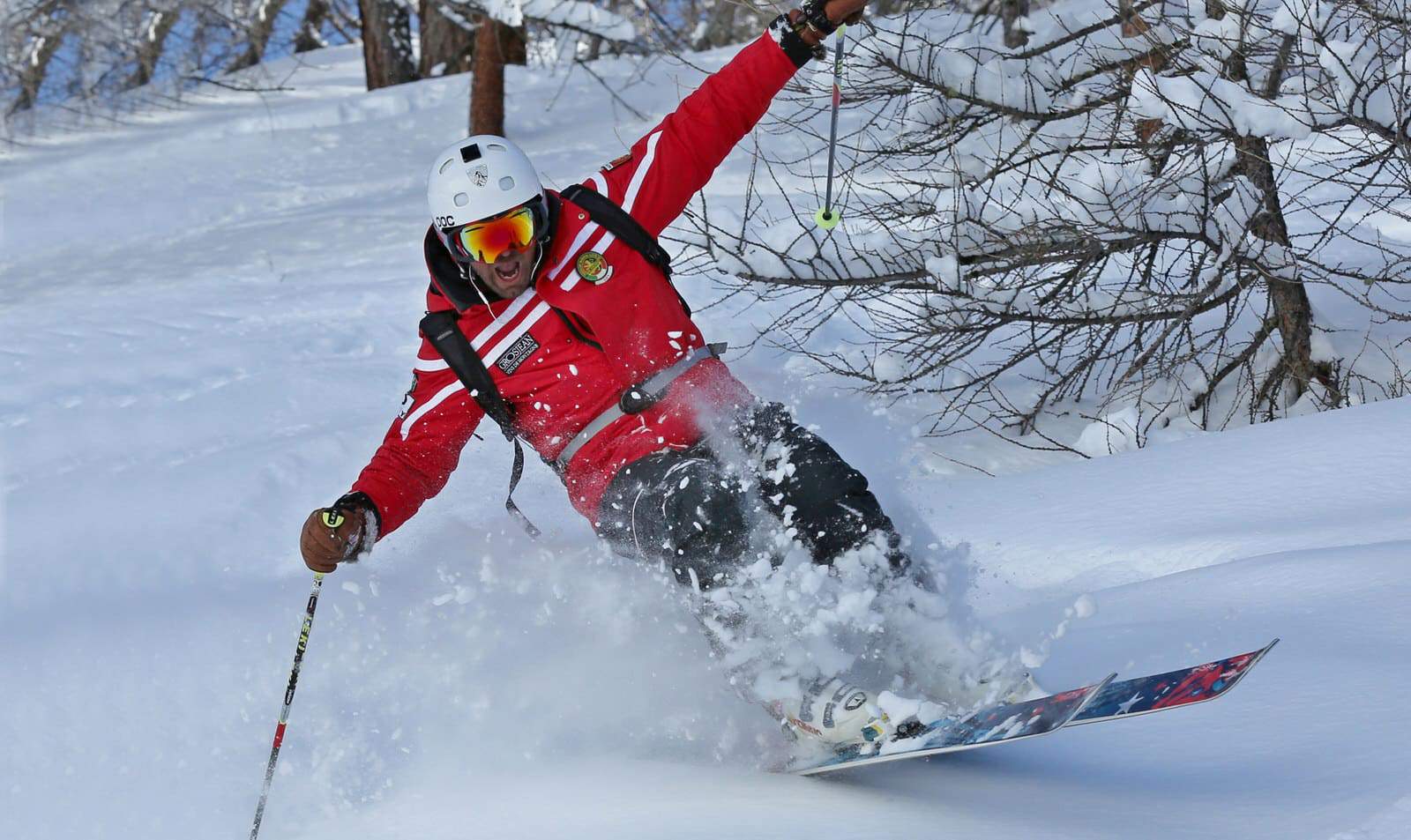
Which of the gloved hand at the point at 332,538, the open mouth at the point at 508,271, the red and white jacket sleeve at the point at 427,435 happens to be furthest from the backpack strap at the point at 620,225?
the gloved hand at the point at 332,538

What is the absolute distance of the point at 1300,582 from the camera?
3.14m

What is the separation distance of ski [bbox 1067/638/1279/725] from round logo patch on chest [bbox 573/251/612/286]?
5.89ft

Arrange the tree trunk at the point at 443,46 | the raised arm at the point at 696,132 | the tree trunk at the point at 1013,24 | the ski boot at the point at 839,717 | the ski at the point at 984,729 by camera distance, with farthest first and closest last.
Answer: the tree trunk at the point at 443,46 → the tree trunk at the point at 1013,24 → the raised arm at the point at 696,132 → the ski boot at the point at 839,717 → the ski at the point at 984,729

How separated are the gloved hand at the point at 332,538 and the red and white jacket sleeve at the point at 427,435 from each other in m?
0.24

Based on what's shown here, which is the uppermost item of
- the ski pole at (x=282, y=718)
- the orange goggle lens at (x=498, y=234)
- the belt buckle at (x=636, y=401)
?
the orange goggle lens at (x=498, y=234)

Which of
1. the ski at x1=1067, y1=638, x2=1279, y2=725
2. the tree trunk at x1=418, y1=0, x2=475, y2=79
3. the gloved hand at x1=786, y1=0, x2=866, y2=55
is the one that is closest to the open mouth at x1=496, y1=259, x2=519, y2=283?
the gloved hand at x1=786, y1=0, x2=866, y2=55

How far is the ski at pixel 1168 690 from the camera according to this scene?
7.73 ft

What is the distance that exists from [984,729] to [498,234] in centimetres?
184

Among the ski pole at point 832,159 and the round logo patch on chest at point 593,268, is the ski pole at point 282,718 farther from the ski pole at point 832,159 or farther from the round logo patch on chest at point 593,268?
the ski pole at point 832,159

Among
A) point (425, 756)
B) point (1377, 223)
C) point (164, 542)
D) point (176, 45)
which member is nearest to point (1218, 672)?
point (425, 756)

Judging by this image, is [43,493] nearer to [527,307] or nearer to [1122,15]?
[527,307]

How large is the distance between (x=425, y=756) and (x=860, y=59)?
329 centimetres

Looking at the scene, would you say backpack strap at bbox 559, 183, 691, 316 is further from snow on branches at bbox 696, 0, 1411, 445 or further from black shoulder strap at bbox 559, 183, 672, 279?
snow on branches at bbox 696, 0, 1411, 445

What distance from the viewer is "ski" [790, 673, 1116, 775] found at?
2.57 m
